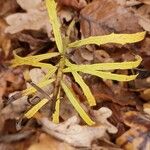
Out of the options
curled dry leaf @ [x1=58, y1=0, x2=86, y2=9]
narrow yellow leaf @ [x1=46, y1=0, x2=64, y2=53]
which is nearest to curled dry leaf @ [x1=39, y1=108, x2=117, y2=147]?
narrow yellow leaf @ [x1=46, y1=0, x2=64, y2=53]

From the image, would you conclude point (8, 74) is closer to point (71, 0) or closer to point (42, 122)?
point (42, 122)

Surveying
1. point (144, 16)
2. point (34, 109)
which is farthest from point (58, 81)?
point (144, 16)

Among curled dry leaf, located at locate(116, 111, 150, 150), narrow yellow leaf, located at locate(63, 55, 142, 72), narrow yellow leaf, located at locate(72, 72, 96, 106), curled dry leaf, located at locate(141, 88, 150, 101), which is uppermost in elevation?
narrow yellow leaf, located at locate(63, 55, 142, 72)

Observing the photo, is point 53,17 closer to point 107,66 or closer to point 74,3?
point 74,3

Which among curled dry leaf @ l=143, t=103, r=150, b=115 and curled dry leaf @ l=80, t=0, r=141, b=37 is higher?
curled dry leaf @ l=80, t=0, r=141, b=37

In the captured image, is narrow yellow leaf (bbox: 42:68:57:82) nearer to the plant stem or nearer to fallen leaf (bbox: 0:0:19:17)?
the plant stem

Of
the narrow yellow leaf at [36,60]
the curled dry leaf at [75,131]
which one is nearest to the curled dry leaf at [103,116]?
the curled dry leaf at [75,131]

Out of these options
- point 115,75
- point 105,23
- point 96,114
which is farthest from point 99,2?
point 96,114
